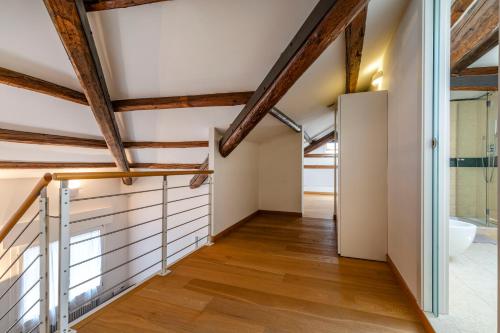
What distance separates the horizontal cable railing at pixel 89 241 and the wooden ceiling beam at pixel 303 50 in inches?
36.1

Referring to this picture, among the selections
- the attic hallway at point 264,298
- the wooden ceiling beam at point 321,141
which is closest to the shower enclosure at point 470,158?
the attic hallway at point 264,298

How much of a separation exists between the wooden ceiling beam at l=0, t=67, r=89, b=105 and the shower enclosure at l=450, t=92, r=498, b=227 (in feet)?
10.8

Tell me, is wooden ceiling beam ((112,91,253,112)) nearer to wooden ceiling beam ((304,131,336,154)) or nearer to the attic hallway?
the attic hallway

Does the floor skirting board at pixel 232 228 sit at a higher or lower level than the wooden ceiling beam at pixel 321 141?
lower

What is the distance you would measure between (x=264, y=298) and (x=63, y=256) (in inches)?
50.9

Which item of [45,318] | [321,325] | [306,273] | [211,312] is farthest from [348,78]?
[45,318]

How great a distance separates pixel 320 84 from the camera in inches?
109

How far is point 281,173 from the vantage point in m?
4.37

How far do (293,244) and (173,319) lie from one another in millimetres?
1695

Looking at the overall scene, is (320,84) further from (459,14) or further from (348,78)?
(459,14)

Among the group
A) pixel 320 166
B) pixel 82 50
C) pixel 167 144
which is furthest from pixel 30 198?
pixel 320 166

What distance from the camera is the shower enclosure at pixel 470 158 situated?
1.64m

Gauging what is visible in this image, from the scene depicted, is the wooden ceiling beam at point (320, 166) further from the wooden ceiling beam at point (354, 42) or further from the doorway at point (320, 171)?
the wooden ceiling beam at point (354, 42)

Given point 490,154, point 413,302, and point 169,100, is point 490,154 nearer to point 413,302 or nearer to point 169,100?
point 413,302
